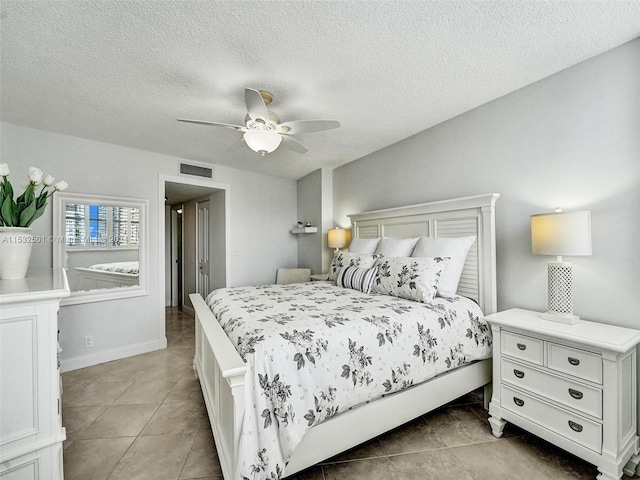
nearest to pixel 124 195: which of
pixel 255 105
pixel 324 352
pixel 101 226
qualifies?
pixel 101 226

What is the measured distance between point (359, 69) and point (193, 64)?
115 centimetres

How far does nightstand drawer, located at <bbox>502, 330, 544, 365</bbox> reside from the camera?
5.79 ft

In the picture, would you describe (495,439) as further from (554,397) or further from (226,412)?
(226,412)

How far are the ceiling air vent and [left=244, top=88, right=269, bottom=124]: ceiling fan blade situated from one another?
2368 mm

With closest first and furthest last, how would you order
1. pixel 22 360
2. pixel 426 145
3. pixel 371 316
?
pixel 22 360, pixel 371 316, pixel 426 145

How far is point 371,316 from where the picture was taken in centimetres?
179

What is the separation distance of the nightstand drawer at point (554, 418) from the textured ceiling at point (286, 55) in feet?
7.43

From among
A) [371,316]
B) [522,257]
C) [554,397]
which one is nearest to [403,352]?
[371,316]

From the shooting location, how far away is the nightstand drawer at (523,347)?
1.76 m

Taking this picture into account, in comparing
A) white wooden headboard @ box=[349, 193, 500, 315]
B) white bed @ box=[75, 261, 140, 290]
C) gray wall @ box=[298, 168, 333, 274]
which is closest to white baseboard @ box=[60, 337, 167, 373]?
white bed @ box=[75, 261, 140, 290]

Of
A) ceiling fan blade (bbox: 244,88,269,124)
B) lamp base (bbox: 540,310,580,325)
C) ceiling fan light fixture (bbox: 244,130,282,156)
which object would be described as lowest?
lamp base (bbox: 540,310,580,325)

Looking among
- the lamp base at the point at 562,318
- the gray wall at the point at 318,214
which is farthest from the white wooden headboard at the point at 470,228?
the gray wall at the point at 318,214

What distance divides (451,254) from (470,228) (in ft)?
1.05

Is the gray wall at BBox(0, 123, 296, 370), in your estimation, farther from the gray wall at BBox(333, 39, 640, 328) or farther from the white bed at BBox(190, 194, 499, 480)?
the gray wall at BBox(333, 39, 640, 328)
